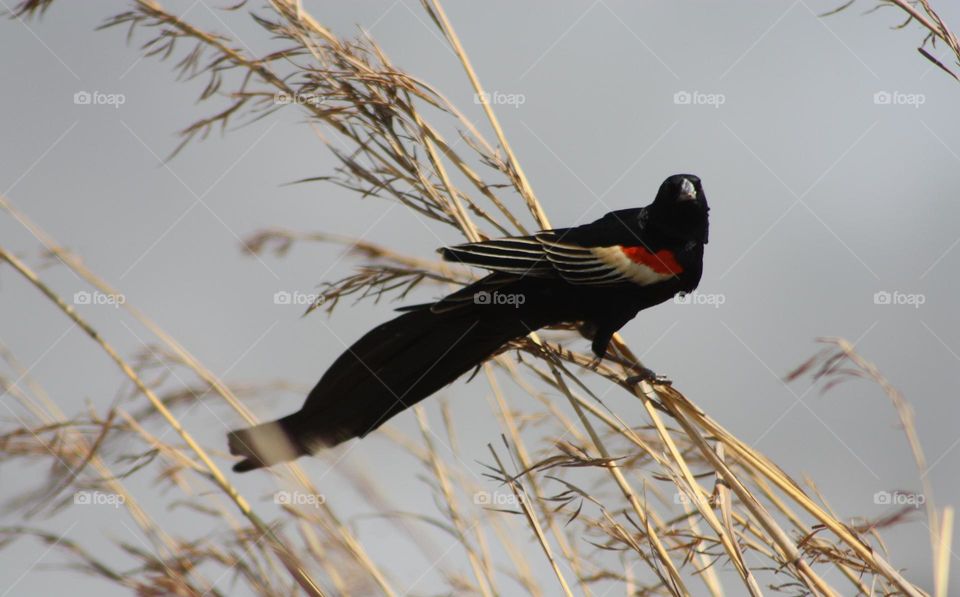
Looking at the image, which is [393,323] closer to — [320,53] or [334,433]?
[334,433]

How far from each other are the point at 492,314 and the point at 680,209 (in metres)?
0.71

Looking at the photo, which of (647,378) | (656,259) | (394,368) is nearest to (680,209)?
(656,259)

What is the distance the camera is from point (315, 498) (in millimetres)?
1396

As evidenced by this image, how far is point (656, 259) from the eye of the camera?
2.30 m

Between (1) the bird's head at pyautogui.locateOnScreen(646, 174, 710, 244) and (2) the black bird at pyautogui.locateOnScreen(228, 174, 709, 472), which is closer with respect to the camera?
(2) the black bird at pyautogui.locateOnScreen(228, 174, 709, 472)

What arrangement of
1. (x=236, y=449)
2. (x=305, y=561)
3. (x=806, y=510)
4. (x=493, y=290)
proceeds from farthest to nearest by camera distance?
(x=493, y=290) < (x=236, y=449) < (x=806, y=510) < (x=305, y=561)

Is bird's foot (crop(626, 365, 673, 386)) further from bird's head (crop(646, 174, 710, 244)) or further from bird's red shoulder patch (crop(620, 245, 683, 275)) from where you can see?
bird's head (crop(646, 174, 710, 244))

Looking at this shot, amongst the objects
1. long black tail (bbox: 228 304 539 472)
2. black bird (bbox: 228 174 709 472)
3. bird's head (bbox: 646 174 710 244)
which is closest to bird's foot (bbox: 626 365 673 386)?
black bird (bbox: 228 174 709 472)

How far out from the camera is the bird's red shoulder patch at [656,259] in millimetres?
2262

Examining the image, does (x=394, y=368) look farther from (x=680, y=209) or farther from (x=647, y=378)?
(x=680, y=209)

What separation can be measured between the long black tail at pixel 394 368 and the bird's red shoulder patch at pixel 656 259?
16.2 inches

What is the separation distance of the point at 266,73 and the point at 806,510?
4.87 ft

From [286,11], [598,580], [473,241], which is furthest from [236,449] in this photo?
[286,11]

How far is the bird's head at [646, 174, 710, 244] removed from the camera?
2352 mm
